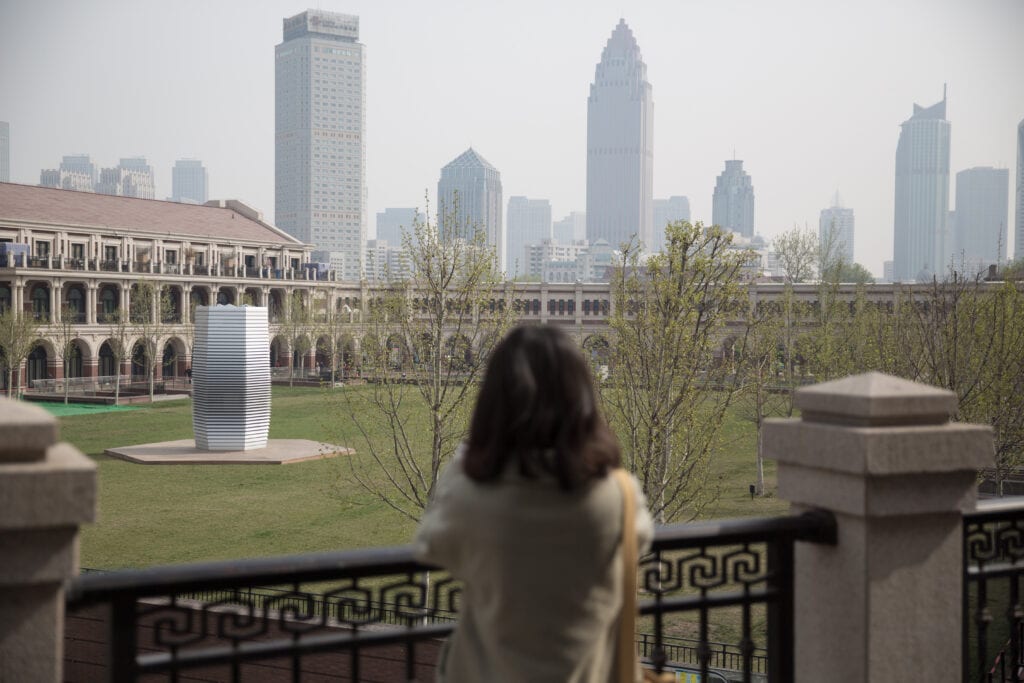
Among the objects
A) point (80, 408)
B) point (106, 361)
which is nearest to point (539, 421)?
point (80, 408)

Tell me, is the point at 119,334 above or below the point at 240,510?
above

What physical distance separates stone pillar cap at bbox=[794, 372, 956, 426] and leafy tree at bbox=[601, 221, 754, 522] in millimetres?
12121

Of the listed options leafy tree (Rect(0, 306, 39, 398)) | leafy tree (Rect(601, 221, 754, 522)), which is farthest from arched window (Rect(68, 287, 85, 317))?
leafy tree (Rect(601, 221, 754, 522))

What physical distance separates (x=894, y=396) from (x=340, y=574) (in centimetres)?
249

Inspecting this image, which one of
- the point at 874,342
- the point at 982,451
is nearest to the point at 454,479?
the point at 982,451

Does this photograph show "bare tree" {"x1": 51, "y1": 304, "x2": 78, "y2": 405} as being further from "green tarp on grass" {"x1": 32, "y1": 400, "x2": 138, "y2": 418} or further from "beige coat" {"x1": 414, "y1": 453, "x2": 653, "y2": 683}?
"beige coat" {"x1": 414, "y1": 453, "x2": 653, "y2": 683}

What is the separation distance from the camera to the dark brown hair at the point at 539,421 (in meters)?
2.99

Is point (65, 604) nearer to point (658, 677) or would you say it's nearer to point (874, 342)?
point (658, 677)

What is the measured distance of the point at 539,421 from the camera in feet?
9.83

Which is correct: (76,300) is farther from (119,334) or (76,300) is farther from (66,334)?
(66,334)

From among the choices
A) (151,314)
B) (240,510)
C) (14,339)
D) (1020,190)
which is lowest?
(240,510)

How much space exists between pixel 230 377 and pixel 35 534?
32939mm

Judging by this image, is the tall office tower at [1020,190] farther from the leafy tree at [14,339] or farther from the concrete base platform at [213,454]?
the concrete base platform at [213,454]

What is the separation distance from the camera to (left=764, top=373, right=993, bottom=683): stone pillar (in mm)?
4434
